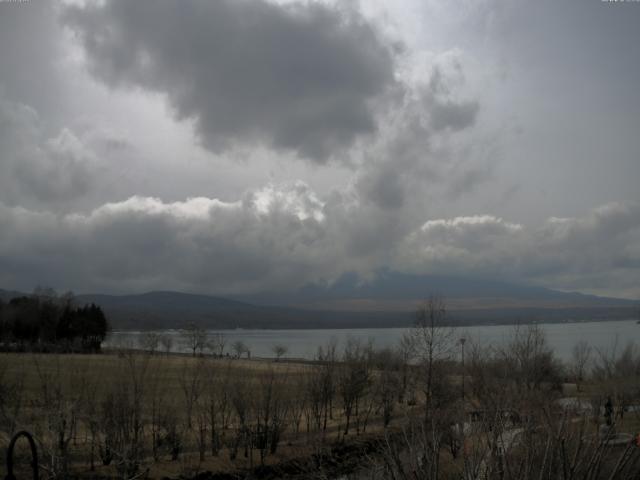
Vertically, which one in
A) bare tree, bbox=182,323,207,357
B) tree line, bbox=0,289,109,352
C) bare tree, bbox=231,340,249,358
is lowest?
bare tree, bbox=231,340,249,358

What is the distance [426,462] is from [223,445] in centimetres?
3148

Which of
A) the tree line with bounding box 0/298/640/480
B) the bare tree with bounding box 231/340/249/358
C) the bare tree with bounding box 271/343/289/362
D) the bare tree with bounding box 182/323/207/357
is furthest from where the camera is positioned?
the bare tree with bounding box 182/323/207/357

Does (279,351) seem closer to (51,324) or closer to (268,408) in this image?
(51,324)

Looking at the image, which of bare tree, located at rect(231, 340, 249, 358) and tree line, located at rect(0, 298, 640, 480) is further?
bare tree, located at rect(231, 340, 249, 358)

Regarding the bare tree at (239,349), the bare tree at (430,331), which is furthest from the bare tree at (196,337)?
the bare tree at (430,331)

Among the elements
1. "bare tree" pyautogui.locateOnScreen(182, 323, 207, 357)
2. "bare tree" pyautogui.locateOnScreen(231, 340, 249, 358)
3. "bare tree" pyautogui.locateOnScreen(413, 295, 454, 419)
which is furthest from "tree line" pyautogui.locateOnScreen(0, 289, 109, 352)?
"bare tree" pyautogui.locateOnScreen(413, 295, 454, 419)

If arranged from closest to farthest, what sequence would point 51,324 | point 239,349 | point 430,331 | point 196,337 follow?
point 430,331
point 51,324
point 239,349
point 196,337

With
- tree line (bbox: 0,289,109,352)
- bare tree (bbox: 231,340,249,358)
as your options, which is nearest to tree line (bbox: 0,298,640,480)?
tree line (bbox: 0,289,109,352)

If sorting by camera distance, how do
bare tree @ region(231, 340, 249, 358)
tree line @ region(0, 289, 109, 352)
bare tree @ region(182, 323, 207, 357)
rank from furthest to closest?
bare tree @ region(182, 323, 207, 357), bare tree @ region(231, 340, 249, 358), tree line @ region(0, 289, 109, 352)

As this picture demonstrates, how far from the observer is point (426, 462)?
7758 millimetres

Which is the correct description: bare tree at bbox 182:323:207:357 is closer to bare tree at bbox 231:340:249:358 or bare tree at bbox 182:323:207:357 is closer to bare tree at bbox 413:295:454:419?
bare tree at bbox 231:340:249:358

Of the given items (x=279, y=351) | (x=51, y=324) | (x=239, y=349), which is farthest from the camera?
(x=239, y=349)

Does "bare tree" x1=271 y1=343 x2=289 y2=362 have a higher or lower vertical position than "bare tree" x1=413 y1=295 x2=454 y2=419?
lower

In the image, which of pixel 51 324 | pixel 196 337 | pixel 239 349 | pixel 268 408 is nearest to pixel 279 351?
pixel 239 349
